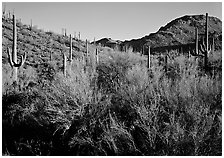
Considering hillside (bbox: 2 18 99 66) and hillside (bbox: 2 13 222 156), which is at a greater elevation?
hillside (bbox: 2 18 99 66)

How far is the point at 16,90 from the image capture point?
11.7 metres

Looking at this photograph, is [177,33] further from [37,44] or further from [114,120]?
[114,120]

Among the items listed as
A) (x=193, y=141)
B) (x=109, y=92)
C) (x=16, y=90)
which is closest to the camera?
(x=193, y=141)

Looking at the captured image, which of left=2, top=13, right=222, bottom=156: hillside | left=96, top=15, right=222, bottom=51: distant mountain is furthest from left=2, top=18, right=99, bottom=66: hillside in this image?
left=96, top=15, right=222, bottom=51: distant mountain

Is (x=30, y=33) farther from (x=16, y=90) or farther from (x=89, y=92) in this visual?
(x=89, y=92)

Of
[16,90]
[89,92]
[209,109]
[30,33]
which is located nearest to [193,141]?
[209,109]

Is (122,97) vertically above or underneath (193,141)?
above

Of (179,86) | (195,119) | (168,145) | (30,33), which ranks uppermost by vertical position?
(30,33)

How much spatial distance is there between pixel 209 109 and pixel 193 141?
1.09 meters

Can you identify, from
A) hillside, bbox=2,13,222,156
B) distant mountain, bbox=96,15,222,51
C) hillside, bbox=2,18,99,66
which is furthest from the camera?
distant mountain, bbox=96,15,222,51

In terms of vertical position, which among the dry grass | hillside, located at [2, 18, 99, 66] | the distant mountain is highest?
the distant mountain

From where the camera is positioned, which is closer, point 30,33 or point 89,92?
point 89,92

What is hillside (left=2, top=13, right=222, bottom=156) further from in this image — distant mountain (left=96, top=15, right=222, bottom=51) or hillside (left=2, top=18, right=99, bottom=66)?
distant mountain (left=96, top=15, right=222, bottom=51)

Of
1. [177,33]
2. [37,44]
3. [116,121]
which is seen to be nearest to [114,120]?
[116,121]
